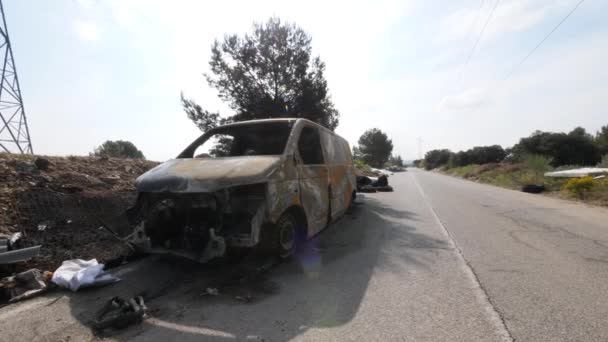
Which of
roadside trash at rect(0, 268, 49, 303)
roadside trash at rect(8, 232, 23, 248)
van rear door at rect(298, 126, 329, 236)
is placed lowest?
roadside trash at rect(0, 268, 49, 303)

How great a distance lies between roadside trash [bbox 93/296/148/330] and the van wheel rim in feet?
4.96

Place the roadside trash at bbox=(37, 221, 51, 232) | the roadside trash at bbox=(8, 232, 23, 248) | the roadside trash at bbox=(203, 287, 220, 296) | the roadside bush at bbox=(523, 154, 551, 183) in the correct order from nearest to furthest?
the roadside trash at bbox=(203, 287, 220, 296)
the roadside trash at bbox=(8, 232, 23, 248)
the roadside trash at bbox=(37, 221, 51, 232)
the roadside bush at bbox=(523, 154, 551, 183)

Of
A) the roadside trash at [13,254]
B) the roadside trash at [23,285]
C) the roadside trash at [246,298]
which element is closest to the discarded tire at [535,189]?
the roadside trash at [246,298]

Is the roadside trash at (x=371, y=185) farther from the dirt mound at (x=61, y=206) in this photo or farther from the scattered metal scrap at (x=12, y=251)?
the scattered metal scrap at (x=12, y=251)

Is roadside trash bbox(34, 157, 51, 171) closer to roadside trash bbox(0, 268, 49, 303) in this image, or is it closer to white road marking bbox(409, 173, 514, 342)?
roadside trash bbox(0, 268, 49, 303)

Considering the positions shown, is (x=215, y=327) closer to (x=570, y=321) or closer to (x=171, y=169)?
(x=171, y=169)

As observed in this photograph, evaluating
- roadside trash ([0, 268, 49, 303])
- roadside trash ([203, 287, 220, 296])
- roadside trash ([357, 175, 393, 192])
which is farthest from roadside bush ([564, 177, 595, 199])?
roadside trash ([0, 268, 49, 303])

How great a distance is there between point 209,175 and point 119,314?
140 centimetres

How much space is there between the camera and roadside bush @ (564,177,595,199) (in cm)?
948

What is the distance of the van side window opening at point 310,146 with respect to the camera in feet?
13.4

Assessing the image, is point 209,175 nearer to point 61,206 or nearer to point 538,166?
point 61,206

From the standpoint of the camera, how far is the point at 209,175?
2760 mm

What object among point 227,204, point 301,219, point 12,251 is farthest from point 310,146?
point 12,251

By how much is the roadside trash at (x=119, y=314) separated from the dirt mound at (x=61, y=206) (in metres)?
1.52
